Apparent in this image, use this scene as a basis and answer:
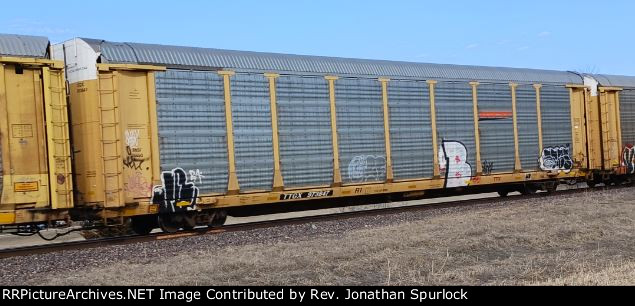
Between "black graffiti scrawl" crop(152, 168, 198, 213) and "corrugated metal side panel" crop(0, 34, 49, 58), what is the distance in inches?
121

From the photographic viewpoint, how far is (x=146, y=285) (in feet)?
22.6

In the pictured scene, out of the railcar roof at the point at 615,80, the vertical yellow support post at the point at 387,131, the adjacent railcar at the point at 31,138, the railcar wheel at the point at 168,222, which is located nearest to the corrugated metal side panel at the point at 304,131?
the vertical yellow support post at the point at 387,131

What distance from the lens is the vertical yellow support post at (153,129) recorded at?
40.2 feet

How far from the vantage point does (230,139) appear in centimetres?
1320

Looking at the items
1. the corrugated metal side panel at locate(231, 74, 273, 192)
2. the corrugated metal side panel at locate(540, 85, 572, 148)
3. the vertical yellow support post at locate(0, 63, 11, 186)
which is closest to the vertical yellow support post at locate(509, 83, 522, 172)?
the corrugated metal side panel at locate(540, 85, 572, 148)

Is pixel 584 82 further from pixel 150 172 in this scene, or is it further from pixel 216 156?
pixel 150 172

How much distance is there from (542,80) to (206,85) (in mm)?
11170

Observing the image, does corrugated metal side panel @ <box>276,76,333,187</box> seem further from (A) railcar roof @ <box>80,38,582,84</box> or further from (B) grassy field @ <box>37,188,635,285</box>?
(B) grassy field @ <box>37,188,635,285</box>

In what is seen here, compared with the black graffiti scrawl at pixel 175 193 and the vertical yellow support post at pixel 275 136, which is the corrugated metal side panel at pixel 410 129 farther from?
the black graffiti scrawl at pixel 175 193

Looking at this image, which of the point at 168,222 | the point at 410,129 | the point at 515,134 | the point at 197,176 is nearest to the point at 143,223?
the point at 168,222

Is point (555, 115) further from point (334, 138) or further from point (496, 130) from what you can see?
point (334, 138)

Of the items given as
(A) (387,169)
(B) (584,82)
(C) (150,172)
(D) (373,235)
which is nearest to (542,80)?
(B) (584,82)

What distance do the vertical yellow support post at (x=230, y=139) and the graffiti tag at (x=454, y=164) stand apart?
5943 mm

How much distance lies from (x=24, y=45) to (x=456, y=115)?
413 inches
